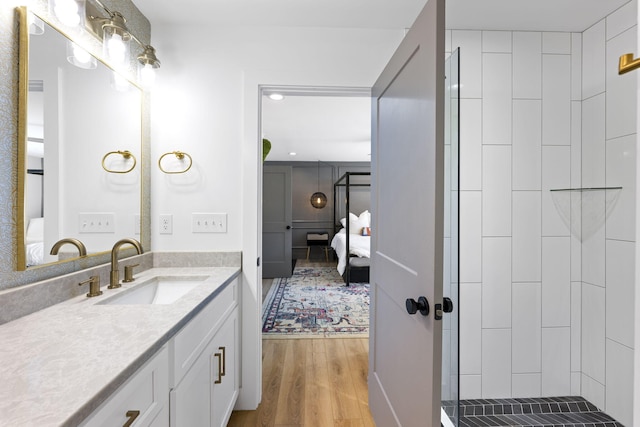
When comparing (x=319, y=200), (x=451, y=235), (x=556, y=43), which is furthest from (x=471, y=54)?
(x=319, y=200)

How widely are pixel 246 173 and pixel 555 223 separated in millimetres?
1958

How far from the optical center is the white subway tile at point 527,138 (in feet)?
6.06

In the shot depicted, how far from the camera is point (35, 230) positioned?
3.61 feet

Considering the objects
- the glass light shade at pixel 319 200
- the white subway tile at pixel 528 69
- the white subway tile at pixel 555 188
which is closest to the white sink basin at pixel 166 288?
the white subway tile at pixel 555 188

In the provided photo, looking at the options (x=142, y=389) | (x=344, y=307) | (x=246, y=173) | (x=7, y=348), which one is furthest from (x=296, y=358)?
(x=7, y=348)

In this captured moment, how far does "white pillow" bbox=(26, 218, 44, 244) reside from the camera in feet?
3.52

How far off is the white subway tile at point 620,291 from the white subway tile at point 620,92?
64 centimetres

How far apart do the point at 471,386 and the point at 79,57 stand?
8.91ft

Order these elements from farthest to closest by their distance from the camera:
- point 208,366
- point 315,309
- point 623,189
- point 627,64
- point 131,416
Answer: point 315,309 < point 623,189 < point 208,366 < point 131,416 < point 627,64

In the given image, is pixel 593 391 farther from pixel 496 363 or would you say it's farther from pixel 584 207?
pixel 584 207

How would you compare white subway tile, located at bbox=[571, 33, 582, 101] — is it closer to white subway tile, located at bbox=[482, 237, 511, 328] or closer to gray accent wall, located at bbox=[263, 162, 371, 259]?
white subway tile, located at bbox=[482, 237, 511, 328]

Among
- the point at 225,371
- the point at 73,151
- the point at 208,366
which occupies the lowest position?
the point at 225,371

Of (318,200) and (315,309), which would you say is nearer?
(315,309)

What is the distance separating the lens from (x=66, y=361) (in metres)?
0.70
